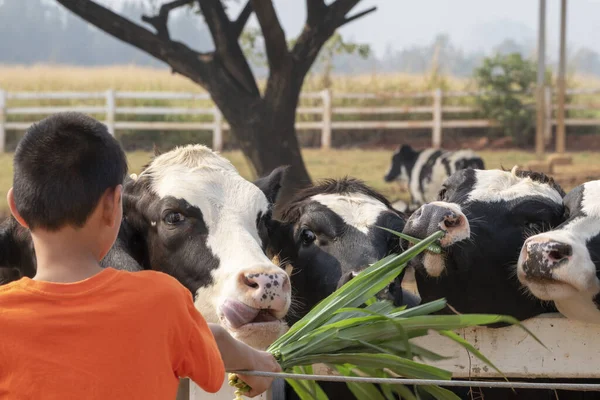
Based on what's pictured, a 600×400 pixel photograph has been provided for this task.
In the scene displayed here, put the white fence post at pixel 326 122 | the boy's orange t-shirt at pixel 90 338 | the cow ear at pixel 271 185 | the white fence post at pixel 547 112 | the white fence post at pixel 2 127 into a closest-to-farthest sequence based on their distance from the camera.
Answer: the boy's orange t-shirt at pixel 90 338 < the cow ear at pixel 271 185 < the white fence post at pixel 547 112 < the white fence post at pixel 2 127 < the white fence post at pixel 326 122

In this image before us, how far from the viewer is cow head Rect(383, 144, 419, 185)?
1860 centimetres

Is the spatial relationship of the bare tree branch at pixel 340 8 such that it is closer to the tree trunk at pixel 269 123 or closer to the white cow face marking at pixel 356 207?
the tree trunk at pixel 269 123

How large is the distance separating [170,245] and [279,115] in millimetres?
8711

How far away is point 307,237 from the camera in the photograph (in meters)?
4.58

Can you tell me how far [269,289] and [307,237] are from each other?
1.08 metres

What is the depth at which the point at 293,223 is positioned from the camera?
15.5ft

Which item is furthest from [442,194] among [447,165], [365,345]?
Answer: [447,165]

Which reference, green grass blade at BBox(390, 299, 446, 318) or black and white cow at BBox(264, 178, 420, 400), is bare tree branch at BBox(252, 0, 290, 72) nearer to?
black and white cow at BBox(264, 178, 420, 400)

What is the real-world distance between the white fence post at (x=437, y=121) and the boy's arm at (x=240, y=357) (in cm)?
2731

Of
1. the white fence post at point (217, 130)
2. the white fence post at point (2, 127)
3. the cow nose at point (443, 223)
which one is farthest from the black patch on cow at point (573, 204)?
the white fence post at point (2, 127)

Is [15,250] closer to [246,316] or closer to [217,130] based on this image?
[246,316]

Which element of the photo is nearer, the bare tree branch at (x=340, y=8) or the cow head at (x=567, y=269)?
the cow head at (x=567, y=269)

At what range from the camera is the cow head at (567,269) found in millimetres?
3562

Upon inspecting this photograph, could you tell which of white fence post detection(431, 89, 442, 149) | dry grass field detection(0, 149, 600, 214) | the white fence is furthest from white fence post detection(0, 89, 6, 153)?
white fence post detection(431, 89, 442, 149)
